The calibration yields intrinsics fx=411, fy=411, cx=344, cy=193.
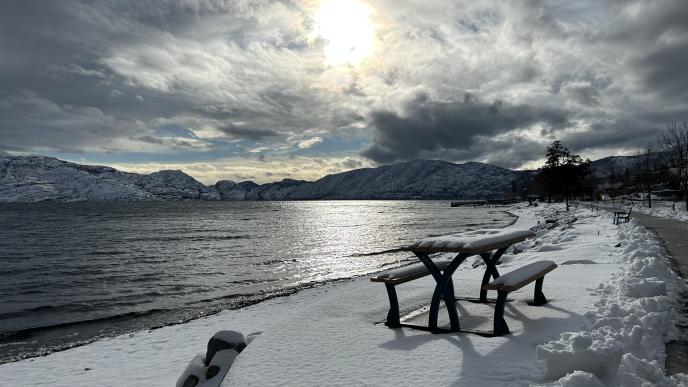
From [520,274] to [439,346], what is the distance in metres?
1.78

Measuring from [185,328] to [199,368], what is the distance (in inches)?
219

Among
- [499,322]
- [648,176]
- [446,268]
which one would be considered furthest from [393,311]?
[648,176]

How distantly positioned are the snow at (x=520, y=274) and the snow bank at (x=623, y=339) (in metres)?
0.93

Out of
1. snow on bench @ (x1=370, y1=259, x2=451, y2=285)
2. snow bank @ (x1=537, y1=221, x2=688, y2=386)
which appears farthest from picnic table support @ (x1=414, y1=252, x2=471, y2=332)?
snow bank @ (x1=537, y1=221, x2=688, y2=386)

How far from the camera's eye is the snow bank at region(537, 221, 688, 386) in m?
4.21

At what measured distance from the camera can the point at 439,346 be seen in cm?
564

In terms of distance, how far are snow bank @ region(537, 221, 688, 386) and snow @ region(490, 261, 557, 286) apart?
36.6 inches

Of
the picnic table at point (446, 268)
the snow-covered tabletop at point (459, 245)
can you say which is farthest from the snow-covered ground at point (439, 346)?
the snow-covered tabletop at point (459, 245)

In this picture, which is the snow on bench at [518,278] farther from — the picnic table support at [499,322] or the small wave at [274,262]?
the small wave at [274,262]

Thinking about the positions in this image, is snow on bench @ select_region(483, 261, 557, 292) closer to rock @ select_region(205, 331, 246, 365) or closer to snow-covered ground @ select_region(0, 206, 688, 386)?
snow-covered ground @ select_region(0, 206, 688, 386)

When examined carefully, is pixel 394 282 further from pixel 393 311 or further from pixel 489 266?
pixel 489 266

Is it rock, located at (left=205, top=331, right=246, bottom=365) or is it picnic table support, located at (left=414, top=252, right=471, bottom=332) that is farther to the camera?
picnic table support, located at (left=414, top=252, right=471, bottom=332)

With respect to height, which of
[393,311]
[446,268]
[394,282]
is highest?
[446,268]

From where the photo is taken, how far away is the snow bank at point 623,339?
13.8 ft
